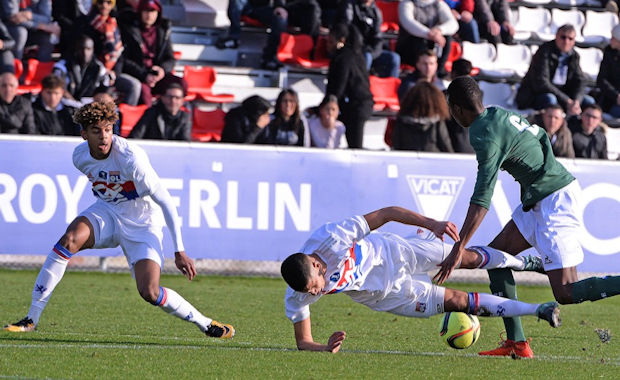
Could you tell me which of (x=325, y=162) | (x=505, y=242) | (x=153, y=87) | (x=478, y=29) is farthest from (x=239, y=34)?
(x=505, y=242)

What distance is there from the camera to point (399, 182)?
13.5m

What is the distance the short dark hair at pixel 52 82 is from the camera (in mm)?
14016

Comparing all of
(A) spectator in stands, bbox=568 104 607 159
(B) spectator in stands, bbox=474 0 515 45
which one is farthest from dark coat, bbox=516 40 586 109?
(B) spectator in stands, bbox=474 0 515 45

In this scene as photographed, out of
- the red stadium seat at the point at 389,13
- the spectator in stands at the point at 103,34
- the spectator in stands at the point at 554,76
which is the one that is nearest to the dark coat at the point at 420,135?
the spectator in stands at the point at 554,76

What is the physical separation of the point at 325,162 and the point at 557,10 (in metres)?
9.30

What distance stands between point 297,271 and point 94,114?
1955 millimetres

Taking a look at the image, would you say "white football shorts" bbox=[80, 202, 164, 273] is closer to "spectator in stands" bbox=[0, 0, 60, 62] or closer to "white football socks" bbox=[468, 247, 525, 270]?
"white football socks" bbox=[468, 247, 525, 270]

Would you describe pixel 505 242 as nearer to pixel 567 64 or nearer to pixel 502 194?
pixel 502 194

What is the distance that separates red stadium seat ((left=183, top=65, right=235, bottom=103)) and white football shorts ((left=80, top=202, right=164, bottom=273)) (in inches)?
354

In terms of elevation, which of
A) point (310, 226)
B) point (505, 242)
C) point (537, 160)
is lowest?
point (310, 226)

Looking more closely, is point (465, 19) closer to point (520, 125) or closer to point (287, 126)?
point (287, 126)

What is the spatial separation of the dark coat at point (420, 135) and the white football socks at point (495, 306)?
6.78m

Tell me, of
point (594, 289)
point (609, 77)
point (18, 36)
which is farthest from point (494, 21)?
point (594, 289)

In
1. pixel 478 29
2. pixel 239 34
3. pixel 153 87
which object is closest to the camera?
pixel 153 87
